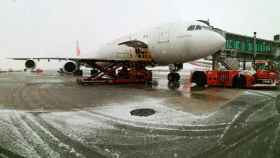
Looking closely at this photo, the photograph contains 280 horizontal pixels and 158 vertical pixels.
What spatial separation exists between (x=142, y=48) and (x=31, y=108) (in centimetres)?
943

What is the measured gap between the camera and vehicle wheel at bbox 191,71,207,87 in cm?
1502

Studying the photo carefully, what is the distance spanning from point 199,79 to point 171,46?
2.93 meters

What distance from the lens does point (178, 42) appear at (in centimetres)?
1362

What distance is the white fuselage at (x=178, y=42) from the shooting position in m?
13.0

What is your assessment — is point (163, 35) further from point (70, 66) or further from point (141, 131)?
point (141, 131)

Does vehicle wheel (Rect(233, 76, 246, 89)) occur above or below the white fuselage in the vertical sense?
below

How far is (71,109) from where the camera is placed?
731 centimetres

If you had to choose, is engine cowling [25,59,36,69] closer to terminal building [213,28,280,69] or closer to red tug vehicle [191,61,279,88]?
red tug vehicle [191,61,279,88]

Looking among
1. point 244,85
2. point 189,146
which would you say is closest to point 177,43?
point 244,85

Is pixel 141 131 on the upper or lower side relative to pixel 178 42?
lower

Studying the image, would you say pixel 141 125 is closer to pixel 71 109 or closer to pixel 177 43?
pixel 71 109

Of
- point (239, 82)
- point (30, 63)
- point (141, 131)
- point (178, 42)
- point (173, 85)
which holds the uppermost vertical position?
point (178, 42)

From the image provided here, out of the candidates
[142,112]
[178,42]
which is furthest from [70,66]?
[142,112]

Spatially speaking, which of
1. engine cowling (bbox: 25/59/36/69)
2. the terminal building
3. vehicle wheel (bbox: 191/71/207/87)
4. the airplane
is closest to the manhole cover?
the airplane
